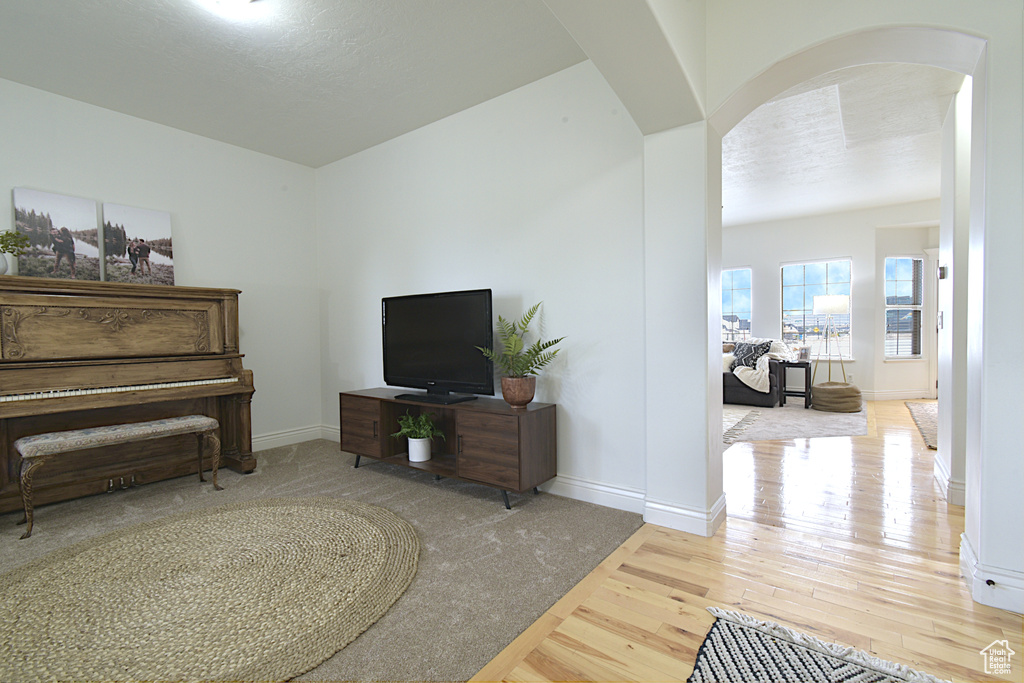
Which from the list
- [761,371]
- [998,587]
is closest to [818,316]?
[761,371]

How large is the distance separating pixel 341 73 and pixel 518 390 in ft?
7.52

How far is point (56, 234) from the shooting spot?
A: 3236 mm

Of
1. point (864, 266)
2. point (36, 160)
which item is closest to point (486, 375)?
point (36, 160)

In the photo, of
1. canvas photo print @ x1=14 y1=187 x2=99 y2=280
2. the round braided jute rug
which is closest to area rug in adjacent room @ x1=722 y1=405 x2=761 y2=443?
the round braided jute rug

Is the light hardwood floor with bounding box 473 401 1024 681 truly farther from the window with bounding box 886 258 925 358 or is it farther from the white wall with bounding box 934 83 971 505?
the window with bounding box 886 258 925 358

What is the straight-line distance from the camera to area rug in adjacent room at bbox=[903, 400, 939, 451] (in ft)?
14.0

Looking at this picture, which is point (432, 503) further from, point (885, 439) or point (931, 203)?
point (931, 203)

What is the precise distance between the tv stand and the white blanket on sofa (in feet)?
15.0

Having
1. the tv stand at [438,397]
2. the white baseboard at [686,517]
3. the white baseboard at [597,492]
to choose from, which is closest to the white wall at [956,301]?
the white baseboard at [686,517]

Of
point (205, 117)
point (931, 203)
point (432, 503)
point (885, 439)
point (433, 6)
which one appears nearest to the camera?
point (433, 6)

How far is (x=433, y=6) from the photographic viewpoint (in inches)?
93.8

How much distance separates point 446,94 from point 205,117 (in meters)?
1.91

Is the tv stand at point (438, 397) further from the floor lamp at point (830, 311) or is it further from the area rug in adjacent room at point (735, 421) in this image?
the floor lamp at point (830, 311)

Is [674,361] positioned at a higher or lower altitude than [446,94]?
lower
